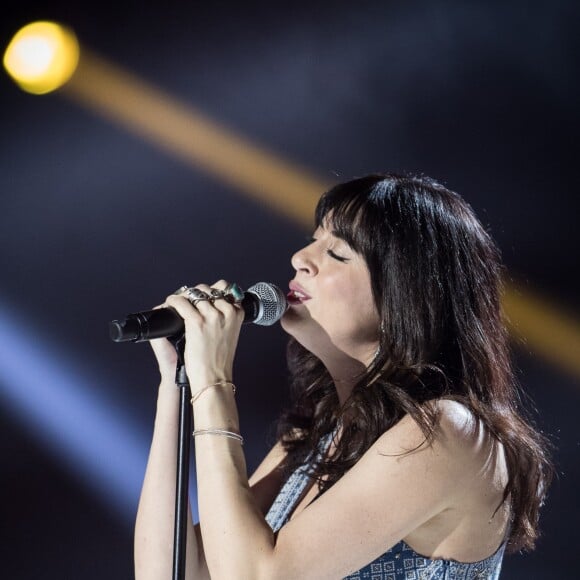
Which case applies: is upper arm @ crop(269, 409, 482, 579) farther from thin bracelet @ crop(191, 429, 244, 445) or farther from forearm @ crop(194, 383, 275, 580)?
thin bracelet @ crop(191, 429, 244, 445)

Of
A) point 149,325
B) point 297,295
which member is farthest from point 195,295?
point 297,295

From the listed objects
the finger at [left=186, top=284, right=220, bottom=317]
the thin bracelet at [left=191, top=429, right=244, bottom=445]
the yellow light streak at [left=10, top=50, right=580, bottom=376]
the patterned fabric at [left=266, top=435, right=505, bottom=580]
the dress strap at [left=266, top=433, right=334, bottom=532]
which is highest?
the yellow light streak at [left=10, top=50, right=580, bottom=376]

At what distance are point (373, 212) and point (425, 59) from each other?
881 millimetres

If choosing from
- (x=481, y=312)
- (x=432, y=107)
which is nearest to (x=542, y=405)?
(x=481, y=312)

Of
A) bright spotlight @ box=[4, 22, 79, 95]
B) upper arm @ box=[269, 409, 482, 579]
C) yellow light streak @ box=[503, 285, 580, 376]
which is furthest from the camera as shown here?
bright spotlight @ box=[4, 22, 79, 95]

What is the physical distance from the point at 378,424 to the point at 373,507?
0.21 metres

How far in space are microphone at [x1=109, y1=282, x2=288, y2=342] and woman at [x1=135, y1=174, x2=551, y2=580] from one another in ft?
0.10

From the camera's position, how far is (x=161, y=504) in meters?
1.62

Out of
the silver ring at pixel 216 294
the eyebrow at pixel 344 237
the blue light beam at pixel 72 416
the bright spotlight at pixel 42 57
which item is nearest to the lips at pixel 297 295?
the eyebrow at pixel 344 237

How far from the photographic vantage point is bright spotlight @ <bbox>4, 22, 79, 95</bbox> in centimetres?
229

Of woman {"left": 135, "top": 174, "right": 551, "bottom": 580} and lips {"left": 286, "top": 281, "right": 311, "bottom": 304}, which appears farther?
lips {"left": 286, "top": 281, "right": 311, "bottom": 304}

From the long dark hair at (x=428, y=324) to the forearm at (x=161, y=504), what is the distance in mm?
285

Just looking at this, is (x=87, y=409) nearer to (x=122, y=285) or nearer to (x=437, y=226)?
(x=122, y=285)

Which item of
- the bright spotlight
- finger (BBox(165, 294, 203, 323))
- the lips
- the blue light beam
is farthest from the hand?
the bright spotlight
